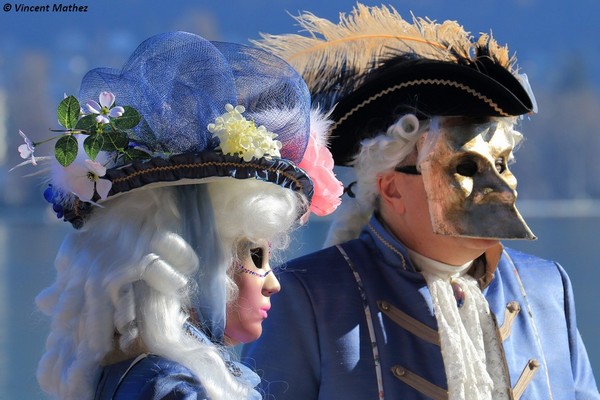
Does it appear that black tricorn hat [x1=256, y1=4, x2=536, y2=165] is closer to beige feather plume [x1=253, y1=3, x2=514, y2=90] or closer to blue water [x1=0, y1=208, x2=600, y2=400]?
beige feather plume [x1=253, y1=3, x2=514, y2=90]

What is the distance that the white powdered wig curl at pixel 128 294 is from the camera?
127 centimetres

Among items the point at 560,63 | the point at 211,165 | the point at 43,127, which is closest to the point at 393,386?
the point at 211,165

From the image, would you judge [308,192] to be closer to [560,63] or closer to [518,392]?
[518,392]

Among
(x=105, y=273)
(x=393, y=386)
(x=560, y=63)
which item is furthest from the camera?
(x=560, y=63)

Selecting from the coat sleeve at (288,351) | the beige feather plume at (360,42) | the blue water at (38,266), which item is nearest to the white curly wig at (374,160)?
the beige feather plume at (360,42)

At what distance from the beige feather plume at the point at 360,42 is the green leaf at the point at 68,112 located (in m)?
0.80

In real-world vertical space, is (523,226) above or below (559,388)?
above

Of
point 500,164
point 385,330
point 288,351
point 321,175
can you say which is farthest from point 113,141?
A: point 500,164

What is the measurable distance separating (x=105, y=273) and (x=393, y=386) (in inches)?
31.7

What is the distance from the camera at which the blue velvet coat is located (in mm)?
1912

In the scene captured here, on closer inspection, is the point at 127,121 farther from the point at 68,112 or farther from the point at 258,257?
the point at 258,257

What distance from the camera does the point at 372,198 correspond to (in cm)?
218

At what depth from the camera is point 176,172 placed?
1.33m

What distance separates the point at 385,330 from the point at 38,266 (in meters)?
4.28
